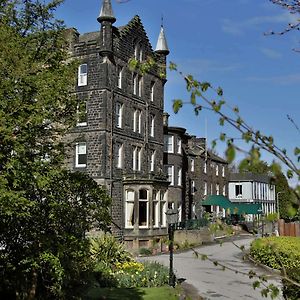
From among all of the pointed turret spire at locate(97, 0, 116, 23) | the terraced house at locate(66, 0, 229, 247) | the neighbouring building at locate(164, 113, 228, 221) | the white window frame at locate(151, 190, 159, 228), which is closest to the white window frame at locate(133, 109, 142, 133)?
the terraced house at locate(66, 0, 229, 247)

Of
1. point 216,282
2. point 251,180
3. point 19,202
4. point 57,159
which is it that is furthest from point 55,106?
point 251,180

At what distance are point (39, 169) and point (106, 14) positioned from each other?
27.4 meters

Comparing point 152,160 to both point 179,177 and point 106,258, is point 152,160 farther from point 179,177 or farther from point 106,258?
point 106,258

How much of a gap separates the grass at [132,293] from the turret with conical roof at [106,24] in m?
21.5

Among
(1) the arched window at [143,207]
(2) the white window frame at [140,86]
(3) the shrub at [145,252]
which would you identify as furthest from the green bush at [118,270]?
(2) the white window frame at [140,86]

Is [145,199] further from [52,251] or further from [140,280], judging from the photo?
[52,251]

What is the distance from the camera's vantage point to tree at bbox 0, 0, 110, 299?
9.22 metres

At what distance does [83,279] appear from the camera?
A: 13.2m

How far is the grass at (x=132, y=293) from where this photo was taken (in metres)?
15.3

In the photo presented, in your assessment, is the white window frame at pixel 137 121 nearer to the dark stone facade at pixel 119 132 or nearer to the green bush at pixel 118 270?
the dark stone facade at pixel 119 132

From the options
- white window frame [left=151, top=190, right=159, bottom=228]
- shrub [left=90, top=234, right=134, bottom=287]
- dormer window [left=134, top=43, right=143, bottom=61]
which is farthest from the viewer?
dormer window [left=134, top=43, right=143, bottom=61]

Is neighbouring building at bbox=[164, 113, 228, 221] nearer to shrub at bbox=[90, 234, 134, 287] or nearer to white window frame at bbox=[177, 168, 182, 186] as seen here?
white window frame at bbox=[177, 168, 182, 186]

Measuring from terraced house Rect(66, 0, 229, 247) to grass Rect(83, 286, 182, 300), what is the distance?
1703cm

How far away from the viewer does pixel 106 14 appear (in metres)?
34.8
